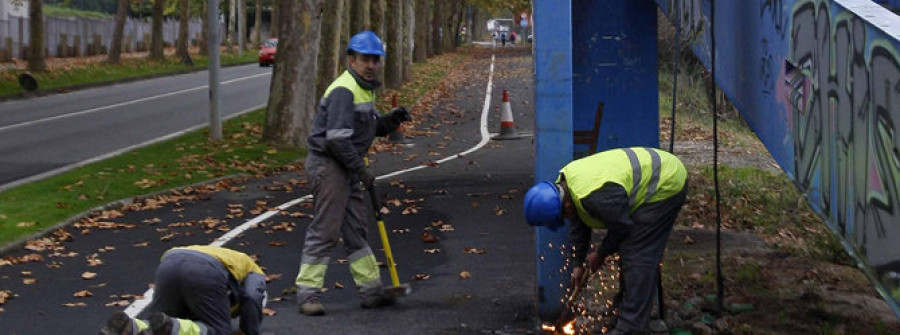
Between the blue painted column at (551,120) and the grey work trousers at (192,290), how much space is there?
249cm

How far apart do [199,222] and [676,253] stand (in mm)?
5246

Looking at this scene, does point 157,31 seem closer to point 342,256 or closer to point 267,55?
point 267,55

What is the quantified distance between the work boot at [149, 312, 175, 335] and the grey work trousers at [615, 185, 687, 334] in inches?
112

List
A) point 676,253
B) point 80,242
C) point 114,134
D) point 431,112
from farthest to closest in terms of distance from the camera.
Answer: point 431,112, point 114,134, point 80,242, point 676,253

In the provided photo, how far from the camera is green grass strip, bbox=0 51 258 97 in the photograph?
126ft

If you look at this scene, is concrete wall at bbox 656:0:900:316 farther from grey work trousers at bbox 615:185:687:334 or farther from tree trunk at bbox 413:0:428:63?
tree trunk at bbox 413:0:428:63

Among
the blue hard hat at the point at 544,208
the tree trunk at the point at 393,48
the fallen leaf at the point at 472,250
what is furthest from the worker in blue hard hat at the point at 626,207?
the tree trunk at the point at 393,48

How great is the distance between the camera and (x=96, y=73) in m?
45.5

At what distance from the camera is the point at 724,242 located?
11727 millimetres

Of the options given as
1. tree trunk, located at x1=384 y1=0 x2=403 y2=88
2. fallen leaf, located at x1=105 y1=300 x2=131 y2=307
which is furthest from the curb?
tree trunk, located at x1=384 y1=0 x2=403 y2=88

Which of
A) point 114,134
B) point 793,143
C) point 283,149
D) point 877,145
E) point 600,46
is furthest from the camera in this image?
point 114,134

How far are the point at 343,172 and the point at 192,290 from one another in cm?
257

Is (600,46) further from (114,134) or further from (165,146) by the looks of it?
A: (114,134)

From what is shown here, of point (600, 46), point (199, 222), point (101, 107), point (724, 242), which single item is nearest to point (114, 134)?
point (101, 107)
